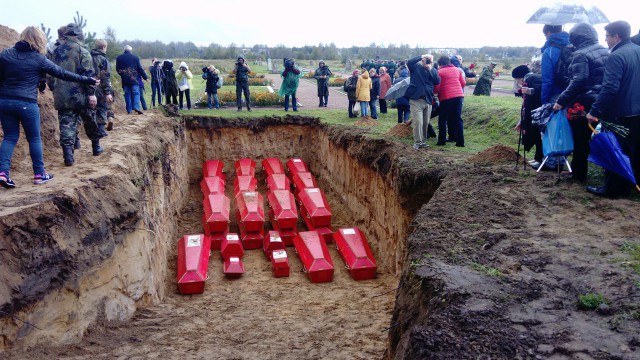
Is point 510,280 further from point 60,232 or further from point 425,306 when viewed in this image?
point 60,232

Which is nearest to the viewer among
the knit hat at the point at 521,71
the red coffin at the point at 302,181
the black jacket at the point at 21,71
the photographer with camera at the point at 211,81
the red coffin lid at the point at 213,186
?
the black jacket at the point at 21,71

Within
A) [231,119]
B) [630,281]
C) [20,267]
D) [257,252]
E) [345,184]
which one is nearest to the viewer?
[630,281]

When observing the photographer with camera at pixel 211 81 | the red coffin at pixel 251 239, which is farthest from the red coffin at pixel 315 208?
the photographer with camera at pixel 211 81

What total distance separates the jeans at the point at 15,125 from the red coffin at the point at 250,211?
4.68 meters

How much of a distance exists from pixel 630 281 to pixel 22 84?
20.6 feet

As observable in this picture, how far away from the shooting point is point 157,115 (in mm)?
12102

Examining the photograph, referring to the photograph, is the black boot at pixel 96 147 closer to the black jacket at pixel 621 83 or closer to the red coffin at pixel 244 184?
the red coffin at pixel 244 184

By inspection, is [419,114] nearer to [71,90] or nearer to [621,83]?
[621,83]

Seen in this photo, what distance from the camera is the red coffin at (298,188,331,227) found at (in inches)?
390

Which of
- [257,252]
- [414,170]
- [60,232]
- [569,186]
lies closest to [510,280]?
[569,186]

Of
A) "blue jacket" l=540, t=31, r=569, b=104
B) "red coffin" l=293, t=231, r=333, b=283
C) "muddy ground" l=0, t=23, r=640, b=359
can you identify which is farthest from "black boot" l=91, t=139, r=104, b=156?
"blue jacket" l=540, t=31, r=569, b=104

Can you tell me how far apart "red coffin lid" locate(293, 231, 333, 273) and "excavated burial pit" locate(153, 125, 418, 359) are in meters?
0.32

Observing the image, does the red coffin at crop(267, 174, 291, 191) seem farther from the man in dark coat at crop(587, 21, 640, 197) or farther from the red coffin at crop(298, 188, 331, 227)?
the man in dark coat at crop(587, 21, 640, 197)

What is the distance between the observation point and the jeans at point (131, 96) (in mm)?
11758
